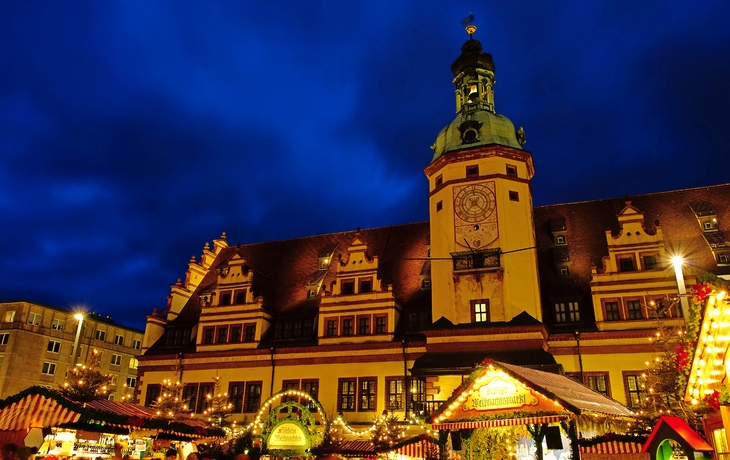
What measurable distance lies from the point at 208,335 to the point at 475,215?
19199 mm

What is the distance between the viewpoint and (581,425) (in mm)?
14430

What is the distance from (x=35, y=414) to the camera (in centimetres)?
1563

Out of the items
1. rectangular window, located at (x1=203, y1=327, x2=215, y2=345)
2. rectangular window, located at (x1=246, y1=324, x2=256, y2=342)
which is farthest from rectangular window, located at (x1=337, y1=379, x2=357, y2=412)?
rectangular window, located at (x1=203, y1=327, x2=215, y2=345)

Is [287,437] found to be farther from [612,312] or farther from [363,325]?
[612,312]

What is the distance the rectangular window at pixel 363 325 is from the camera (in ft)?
114

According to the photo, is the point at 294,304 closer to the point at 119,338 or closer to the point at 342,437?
the point at 342,437

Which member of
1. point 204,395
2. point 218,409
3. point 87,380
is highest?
point 204,395

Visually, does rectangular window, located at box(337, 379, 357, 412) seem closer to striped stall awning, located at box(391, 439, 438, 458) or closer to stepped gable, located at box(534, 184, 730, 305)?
stepped gable, located at box(534, 184, 730, 305)

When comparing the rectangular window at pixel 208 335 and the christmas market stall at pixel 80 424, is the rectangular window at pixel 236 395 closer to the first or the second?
the rectangular window at pixel 208 335

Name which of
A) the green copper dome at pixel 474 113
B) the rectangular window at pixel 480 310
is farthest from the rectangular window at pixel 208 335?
the green copper dome at pixel 474 113

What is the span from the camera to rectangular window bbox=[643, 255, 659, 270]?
3097 cm

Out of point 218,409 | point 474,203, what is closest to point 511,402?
point 474,203

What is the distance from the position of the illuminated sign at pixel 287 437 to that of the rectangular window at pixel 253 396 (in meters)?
12.9

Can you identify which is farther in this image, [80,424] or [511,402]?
[80,424]
